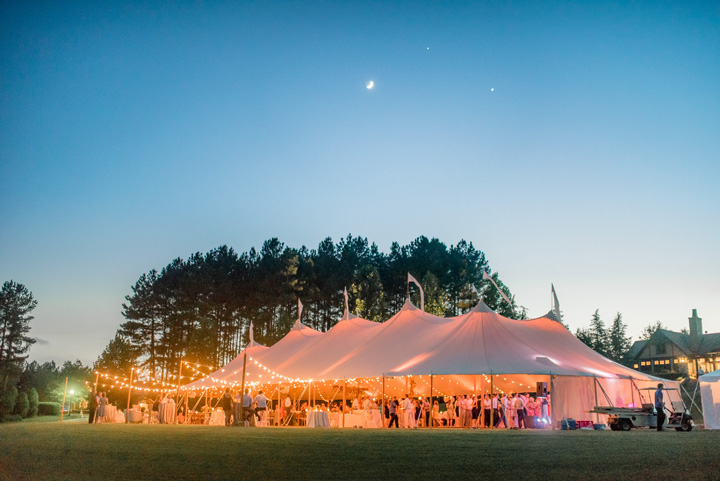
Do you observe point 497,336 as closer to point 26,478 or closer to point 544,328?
point 544,328

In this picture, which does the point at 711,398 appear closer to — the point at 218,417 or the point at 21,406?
the point at 218,417

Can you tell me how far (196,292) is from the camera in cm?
5594

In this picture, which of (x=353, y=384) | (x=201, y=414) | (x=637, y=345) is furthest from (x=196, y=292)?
(x=637, y=345)

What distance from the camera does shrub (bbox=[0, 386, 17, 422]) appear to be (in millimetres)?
31058

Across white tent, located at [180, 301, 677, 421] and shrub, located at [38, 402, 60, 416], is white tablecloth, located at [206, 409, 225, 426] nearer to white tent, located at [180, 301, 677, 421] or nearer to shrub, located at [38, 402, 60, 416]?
white tent, located at [180, 301, 677, 421]

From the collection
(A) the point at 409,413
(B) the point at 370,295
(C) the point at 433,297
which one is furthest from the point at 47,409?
(A) the point at 409,413

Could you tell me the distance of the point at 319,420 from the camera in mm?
22141

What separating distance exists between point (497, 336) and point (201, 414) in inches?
588

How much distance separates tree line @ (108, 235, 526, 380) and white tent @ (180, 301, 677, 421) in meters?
22.3

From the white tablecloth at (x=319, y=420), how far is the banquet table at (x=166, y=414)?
27.4 feet

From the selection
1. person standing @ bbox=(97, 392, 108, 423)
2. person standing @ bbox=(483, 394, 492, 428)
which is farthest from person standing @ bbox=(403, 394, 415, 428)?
person standing @ bbox=(97, 392, 108, 423)

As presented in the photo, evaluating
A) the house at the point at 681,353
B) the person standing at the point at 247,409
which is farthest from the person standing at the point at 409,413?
the house at the point at 681,353

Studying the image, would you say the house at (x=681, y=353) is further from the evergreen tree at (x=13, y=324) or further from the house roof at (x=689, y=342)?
the evergreen tree at (x=13, y=324)

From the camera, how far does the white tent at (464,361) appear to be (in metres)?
20.7
